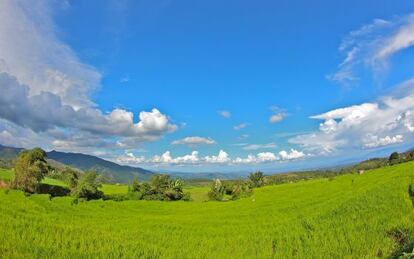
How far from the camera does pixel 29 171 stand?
7000cm

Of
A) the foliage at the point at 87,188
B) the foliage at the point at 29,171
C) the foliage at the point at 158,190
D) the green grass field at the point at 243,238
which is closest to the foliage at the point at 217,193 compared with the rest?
the foliage at the point at 158,190

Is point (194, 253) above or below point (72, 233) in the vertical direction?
below


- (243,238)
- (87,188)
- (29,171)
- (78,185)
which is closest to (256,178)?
(87,188)

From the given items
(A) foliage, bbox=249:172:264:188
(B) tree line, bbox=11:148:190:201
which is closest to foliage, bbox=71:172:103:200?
(B) tree line, bbox=11:148:190:201

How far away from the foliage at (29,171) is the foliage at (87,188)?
8133mm

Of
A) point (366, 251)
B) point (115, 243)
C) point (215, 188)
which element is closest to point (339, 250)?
point (366, 251)

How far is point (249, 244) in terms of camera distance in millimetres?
17422

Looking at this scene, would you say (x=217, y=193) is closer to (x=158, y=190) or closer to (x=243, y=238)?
(x=158, y=190)

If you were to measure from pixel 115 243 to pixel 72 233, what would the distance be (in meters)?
1.98

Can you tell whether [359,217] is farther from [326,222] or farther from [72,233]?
[72,233]

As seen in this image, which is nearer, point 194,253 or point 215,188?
point 194,253

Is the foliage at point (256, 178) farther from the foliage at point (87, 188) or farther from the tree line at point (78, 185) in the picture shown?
the foliage at point (87, 188)

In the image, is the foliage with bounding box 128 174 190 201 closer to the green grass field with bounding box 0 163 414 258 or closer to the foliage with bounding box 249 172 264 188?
the foliage with bounding box 249 172 264 188

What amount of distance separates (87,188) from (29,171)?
1347 centimetres
